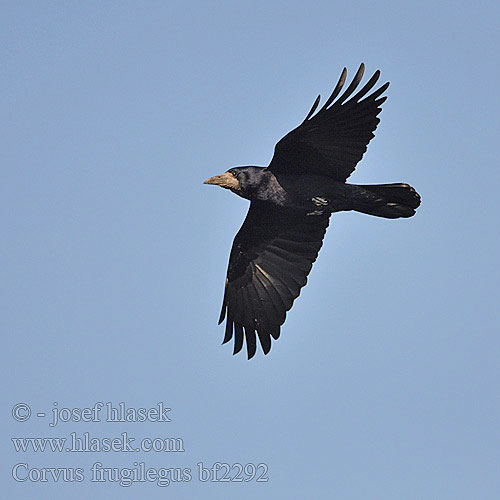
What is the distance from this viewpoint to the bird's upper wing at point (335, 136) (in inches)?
427

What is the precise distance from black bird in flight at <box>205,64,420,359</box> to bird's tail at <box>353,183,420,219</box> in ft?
0.04

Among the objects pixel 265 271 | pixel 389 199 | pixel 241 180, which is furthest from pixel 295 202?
pixel 265 271

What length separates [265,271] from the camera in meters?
13.1

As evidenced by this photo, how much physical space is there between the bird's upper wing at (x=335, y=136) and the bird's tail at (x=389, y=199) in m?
0.33

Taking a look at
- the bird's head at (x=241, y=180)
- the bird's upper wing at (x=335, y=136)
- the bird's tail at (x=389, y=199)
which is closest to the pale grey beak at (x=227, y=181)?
the bird's head at (x=241, y=180)

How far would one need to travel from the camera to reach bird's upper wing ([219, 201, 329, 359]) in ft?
41.9

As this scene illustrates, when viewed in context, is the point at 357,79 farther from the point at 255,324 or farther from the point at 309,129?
the point at 255,324

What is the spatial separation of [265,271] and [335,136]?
2588 millimetres

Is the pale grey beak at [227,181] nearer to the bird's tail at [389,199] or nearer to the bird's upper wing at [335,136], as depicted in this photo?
the bird's upper wing at [335,136]

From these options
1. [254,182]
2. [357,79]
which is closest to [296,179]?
[254,182]

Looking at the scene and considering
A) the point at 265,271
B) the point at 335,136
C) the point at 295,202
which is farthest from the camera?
the point at 265,271

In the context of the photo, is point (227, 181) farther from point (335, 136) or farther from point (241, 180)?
point (335, 136)

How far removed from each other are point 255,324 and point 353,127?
327 centimetres

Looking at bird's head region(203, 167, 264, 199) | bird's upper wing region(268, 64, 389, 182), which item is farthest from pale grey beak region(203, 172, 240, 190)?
bird's upper wing region(268, 64, 389, 182)
